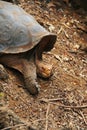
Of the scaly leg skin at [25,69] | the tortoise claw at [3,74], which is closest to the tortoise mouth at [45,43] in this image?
the scaly leg skin at [25,69]

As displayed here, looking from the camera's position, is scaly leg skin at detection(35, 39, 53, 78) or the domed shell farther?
scaly leg skin at detection(35, 39, 53, 78)

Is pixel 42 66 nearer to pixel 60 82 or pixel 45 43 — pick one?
pixel 45 43

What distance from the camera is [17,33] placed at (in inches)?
186

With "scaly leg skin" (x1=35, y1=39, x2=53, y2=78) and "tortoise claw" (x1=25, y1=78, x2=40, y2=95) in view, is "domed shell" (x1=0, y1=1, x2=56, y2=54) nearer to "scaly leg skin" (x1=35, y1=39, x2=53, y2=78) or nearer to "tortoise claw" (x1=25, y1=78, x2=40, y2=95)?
"scaly leg skin" (x1=35, y1=39, x2=53, y2=78)

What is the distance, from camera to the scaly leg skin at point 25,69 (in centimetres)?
467

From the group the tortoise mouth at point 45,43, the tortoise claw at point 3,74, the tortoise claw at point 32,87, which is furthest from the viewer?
the tortoise mouth at point 45,43

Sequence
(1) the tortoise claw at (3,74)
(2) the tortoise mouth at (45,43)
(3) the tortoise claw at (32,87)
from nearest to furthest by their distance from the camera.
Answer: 1. (1) the tortoise claw at (3,74)
2. (3) the tortoise claw at (32,87)
3. (2) the tortoise mouth at (45,43)

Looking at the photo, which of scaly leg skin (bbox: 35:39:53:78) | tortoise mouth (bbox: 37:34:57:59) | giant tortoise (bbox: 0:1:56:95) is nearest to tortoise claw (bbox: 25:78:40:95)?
giant tortoise (bbox: 0:1:56:95)


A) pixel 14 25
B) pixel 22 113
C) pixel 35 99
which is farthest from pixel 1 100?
pixel 14 25

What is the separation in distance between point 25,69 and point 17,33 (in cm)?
36

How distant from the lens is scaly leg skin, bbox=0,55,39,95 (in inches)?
184

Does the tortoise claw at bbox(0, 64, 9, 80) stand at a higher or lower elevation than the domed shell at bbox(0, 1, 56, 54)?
lower

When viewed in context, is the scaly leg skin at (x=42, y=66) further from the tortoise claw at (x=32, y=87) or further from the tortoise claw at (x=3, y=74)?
Result: the tortoise claw at (x=3, y=74)

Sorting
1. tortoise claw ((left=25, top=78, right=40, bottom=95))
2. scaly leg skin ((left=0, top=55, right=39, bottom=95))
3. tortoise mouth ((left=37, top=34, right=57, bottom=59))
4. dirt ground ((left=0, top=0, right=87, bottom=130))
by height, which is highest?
tortoise mouth ((left=37, top=34, right=57, bottom=59))
